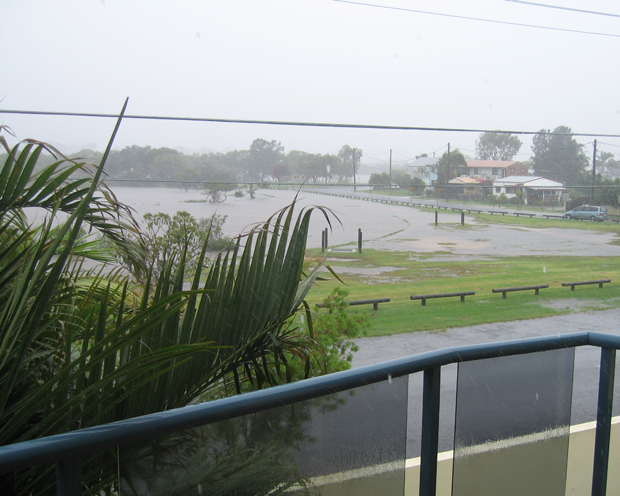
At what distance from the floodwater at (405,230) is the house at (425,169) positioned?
10.7 inches

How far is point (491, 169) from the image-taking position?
13.1 ft

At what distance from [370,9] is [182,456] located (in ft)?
12.7

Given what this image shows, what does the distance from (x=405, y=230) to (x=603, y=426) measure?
114 inches

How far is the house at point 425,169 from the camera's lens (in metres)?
3.92

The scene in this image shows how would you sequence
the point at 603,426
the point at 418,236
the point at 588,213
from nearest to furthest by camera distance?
the point at 603,426, the point at 418,236, the point at 588,213

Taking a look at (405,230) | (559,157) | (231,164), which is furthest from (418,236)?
(231,164)

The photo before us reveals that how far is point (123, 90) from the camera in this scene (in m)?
3.59

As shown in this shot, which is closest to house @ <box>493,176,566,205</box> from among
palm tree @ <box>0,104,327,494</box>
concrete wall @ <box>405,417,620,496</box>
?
concrete wall @ <box>405,417,620,496</box>

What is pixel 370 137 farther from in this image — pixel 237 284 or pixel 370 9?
pixel 237 284

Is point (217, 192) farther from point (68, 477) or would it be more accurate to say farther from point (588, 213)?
point (588, 213)

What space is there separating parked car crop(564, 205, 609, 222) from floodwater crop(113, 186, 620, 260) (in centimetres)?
9

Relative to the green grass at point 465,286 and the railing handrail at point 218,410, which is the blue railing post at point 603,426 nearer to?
the railing handrail at point 218,410

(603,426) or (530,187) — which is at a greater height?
(530,187)

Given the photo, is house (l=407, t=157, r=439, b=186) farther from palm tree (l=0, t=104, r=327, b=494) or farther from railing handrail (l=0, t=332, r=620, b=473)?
railing handrail (l=0, t=332, r=620, b=473)
